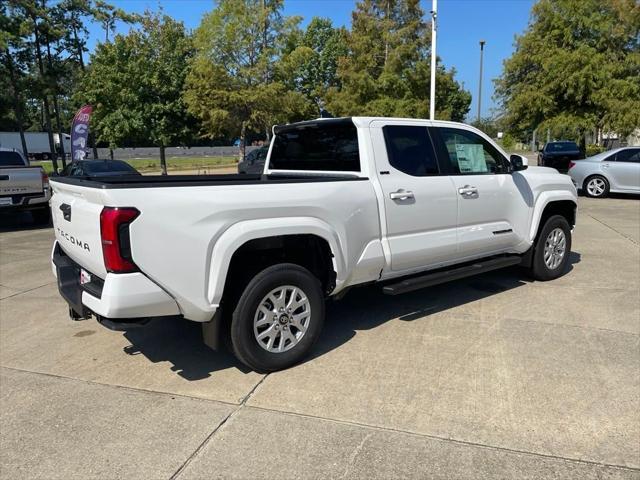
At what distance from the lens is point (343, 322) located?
501 centimetres

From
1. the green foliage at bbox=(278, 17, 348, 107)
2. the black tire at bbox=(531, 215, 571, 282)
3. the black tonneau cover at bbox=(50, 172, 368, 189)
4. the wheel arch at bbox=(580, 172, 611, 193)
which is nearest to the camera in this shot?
the black tonneau cover at bbox=(50, 172, 368, 189)

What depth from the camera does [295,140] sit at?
17.1 feet

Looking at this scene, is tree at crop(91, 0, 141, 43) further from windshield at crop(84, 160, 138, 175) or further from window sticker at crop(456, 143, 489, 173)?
window sticker at crop(456, 143, 489, 173)

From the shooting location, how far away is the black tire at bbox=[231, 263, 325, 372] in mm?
3655

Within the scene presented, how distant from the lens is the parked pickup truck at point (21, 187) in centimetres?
1042

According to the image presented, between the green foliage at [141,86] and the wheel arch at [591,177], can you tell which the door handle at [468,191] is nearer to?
Result: the wheel arch at [591,177]

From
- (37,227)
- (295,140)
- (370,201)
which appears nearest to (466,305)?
(370,201)

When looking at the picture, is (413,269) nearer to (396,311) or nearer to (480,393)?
(396,311)

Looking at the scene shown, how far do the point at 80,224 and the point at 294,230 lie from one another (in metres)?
1.43

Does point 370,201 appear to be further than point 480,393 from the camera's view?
Yes

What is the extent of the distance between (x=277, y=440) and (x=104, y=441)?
1.01 metres

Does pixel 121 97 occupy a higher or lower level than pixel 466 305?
higher

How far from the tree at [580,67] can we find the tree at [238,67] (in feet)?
32.6

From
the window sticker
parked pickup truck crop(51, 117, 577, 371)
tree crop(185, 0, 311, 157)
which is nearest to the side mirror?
parked pickup truck crop(51, 117, 577, 371)
